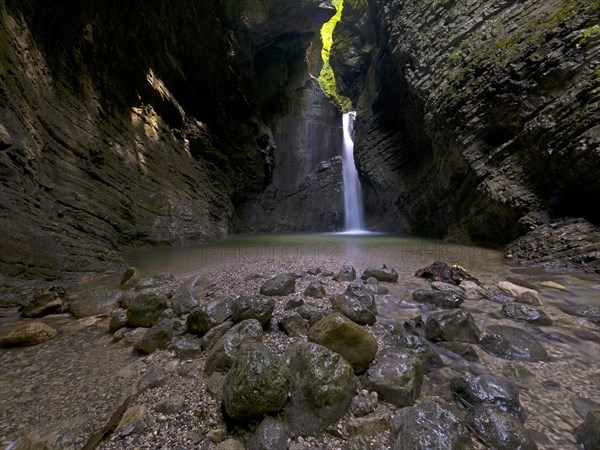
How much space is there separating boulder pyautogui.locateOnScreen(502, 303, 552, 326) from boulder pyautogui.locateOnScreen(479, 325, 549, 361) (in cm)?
43

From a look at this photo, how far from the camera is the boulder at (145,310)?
2629 mm

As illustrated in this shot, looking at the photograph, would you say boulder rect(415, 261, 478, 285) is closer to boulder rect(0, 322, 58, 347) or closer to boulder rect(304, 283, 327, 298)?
boulder rect(304, 283, 327, 298)

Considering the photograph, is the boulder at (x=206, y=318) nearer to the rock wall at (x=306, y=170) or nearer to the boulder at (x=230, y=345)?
the boulder at (x=230, y=345)

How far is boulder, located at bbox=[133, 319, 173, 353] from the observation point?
2197 mm

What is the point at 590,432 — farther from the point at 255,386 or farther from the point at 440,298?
the point at 440,298

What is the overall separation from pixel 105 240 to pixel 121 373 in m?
6.39

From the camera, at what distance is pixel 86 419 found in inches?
58.6

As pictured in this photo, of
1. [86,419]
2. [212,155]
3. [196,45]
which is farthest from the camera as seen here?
[212,155]

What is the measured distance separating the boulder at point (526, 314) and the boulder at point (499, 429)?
74.3 inches

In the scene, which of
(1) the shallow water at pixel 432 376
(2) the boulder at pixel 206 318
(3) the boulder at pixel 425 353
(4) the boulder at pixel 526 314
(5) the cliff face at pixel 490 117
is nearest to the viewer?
(1) the shallow water at pixel 432 376

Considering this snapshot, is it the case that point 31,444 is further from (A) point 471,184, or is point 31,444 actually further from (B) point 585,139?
(A) point 471,184

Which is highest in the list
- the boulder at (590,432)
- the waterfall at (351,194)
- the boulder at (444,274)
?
the waterfall at (351,194)

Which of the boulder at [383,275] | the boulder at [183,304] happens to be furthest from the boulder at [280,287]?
the boulder at [383,275]

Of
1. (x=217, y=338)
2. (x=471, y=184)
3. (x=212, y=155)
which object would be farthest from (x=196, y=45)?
(x=217, y=338)
